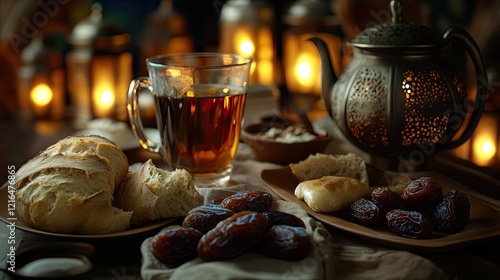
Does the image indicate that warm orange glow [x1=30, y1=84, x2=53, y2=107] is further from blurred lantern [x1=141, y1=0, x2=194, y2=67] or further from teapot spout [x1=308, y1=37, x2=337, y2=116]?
teapot spout [x1=308, y1=37, x2=337, y2=116]

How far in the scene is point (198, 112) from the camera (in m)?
1.36

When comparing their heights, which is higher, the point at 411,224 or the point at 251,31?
the point at 251,31

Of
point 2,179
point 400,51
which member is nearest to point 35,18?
point 2,179

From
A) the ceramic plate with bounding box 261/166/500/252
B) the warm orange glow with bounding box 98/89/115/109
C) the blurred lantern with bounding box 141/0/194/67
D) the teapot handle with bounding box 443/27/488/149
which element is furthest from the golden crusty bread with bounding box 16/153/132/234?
the blurred lantern with bounding box 141/0/194/67

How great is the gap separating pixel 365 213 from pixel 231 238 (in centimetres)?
29

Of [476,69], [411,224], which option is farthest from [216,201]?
[476,69]

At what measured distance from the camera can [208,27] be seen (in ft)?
12.8

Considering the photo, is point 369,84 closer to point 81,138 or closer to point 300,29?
point 81,138

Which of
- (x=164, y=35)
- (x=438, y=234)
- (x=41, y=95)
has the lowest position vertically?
(x=41, y=95)

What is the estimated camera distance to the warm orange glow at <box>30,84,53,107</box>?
3.08 metres

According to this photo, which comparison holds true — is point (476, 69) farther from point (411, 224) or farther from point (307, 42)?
point (307, 42)

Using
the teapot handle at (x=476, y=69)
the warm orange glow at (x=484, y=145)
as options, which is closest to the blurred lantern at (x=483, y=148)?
the warm orange glow at (x=484, y=145)

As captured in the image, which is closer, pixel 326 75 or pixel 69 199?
pixel 69 199

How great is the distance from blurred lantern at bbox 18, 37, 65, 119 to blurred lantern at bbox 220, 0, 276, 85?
3.06 feet
